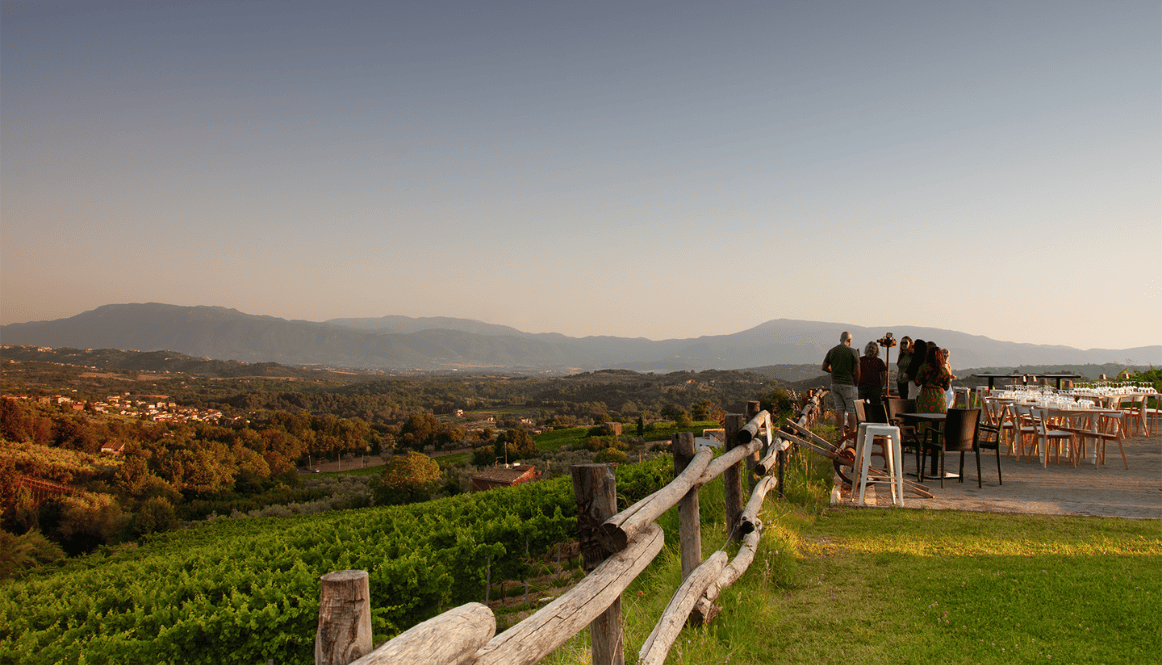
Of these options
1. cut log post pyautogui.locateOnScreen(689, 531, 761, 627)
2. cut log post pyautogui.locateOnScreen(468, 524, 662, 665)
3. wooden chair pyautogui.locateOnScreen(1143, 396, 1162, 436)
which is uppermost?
cut log post pyautogui.locateOnScreen(468, 524, 662, 665)

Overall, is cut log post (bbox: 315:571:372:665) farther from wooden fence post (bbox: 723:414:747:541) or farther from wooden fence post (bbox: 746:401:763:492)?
wooden fence post (bbox: 746:401:763:492)

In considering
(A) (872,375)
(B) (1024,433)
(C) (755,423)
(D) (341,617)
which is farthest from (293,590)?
(B) (1024,433)

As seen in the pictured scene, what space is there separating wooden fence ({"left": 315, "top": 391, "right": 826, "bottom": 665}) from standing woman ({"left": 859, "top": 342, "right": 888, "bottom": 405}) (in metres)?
5.84

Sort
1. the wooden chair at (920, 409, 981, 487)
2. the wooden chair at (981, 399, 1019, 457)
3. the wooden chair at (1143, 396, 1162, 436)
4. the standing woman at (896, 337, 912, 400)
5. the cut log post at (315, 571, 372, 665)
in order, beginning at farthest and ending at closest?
1. the wooden chair at (1143, 396, 1162, 436)
2. the standing woman at (896, 337, 912, 400)
3. the wooden chair at (981, 399, 1019, 457)
4. the wooden chair at (920, 409, 981, 487)
5. the cut log post at (315, 571, 372, 665)

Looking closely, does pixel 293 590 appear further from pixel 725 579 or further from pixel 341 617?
pixel 341 617

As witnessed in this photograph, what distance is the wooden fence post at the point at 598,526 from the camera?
2.69m

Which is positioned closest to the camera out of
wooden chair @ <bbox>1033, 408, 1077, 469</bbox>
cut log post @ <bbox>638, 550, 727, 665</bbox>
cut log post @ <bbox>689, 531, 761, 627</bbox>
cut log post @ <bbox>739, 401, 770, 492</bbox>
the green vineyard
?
cut log post @ <bbox>638, 550, 727, 665</bbox>

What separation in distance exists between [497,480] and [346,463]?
125ft

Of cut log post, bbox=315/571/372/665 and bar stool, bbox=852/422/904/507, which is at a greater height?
cut log post, bbox=315/571/372/665

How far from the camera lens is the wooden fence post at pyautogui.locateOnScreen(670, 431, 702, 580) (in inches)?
157

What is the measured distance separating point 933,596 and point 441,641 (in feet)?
13.1

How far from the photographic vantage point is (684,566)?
4.07 m

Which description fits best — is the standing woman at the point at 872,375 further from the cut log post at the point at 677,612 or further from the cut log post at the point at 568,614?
the cut log post at the point at 568,614

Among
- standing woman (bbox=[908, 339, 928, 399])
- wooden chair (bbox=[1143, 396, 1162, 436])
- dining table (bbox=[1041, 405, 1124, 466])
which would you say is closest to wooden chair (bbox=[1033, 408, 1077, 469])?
dining table (bbox=[1041, 405, 1124, 466])
